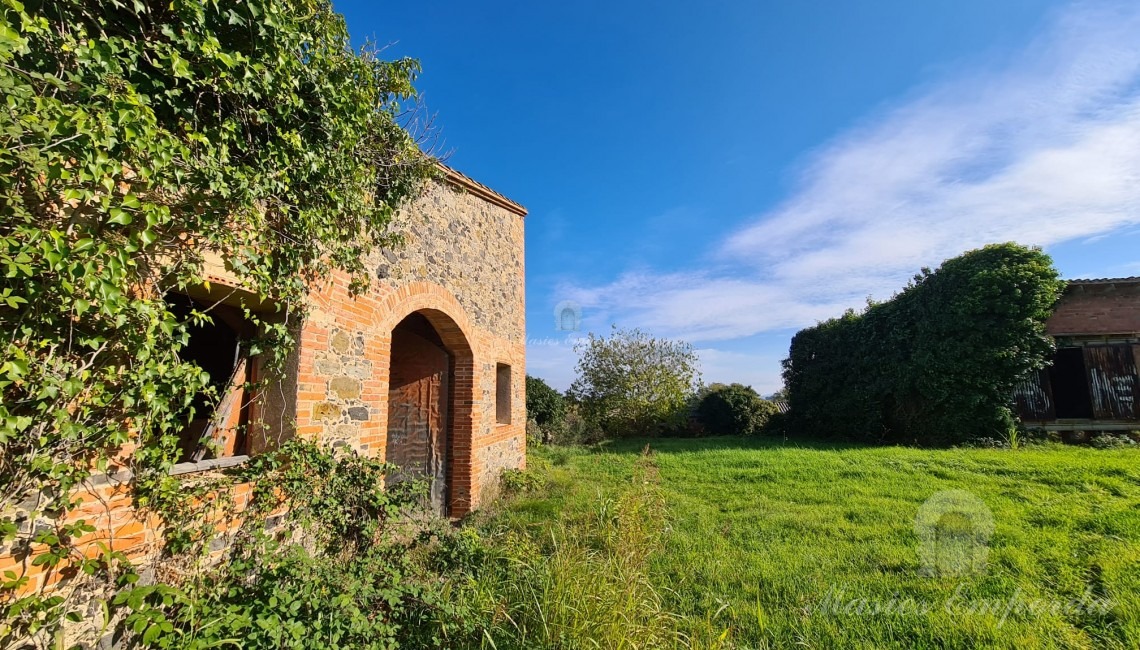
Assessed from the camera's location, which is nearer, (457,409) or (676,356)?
(457,409)

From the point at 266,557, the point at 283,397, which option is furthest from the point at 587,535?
the point at 283,397

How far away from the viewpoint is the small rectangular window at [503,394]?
8578mm

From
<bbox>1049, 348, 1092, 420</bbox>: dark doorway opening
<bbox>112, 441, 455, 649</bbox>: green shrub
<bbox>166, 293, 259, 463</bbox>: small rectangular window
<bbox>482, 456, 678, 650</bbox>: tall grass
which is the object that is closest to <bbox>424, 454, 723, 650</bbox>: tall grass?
<bbox>482, 456, 678, 650</bbox>: tall grass

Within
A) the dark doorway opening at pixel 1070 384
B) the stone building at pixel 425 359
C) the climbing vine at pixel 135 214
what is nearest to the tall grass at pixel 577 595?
the stone building at pixel 425 359

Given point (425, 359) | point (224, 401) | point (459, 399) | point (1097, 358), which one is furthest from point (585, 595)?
point (1097, 358)

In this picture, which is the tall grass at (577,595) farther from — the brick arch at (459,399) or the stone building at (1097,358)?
the stone building at (1097,358)

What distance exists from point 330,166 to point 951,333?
12469 mm

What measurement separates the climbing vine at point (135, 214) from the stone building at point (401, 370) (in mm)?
150

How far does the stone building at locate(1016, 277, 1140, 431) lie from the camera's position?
10.1 m

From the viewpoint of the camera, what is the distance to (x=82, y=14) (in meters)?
2.51

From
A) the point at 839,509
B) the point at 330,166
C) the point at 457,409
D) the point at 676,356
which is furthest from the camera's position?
the point at 676,356

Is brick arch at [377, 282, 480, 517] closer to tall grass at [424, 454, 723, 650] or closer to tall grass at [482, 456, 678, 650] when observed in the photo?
tall grass at [424, 454, 723, 650]

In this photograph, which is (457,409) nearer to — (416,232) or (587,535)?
(416,232)

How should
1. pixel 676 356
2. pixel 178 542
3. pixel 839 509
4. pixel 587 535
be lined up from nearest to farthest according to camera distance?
pixel 178 542, pixel 587 535, pixel 839 509, pixel 676 356
